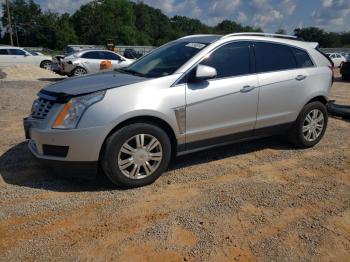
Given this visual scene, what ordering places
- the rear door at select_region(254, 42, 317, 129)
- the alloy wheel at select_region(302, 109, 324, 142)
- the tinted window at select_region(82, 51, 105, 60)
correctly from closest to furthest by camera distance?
the rear door at select_region(254, 42, 317, 129) → the alloy wheel at select_region(302, 109, 324, 142) → the tinted window at select_region(82, 51, 105, 60)

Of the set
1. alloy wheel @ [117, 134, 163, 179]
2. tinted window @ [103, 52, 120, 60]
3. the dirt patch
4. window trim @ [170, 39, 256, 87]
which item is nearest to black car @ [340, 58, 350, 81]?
tinted window @ [103, 52, 120, 60]

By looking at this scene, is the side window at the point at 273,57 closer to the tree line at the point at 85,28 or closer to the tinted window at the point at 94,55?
the tinted window at the point at 94,55

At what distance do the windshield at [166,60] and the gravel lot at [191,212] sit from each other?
4.14 ft

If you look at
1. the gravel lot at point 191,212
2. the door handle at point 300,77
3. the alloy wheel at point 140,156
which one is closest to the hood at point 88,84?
the alloy wheel at point 140,156

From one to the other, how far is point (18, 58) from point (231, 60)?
18840 millimetres

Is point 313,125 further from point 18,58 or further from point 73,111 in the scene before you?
point 18,58

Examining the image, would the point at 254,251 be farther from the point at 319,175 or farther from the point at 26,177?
the point at 26,177

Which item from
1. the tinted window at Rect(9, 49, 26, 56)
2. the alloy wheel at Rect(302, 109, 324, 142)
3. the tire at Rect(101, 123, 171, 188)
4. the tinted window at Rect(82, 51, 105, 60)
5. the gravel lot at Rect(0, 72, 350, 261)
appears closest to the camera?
the gravel lot at Rect(0, 72, 350, 261)

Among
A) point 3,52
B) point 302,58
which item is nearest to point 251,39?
point 302,58

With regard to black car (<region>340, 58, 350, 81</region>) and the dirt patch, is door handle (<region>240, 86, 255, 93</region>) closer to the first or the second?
the dirt patch

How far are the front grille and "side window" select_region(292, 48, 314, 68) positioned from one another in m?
3.50

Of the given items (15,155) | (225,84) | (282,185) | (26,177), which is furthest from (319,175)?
(15,155)

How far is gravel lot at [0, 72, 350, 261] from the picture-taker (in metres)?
2.95

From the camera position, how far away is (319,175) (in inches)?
179
